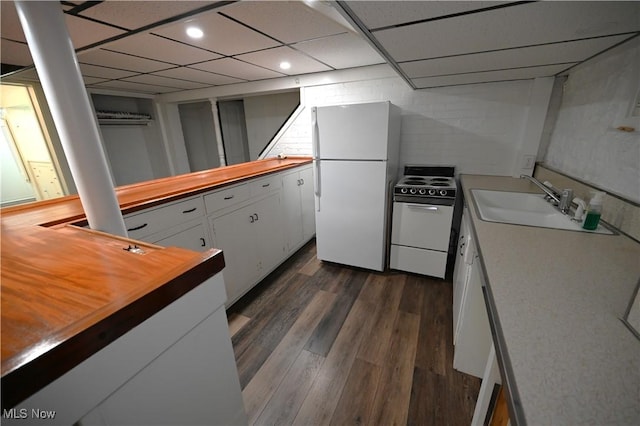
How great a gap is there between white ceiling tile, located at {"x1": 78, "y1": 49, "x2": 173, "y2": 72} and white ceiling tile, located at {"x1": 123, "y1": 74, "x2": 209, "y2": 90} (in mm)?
370

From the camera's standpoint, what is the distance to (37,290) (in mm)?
639

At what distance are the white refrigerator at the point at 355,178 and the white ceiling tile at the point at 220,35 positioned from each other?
0.73 meters

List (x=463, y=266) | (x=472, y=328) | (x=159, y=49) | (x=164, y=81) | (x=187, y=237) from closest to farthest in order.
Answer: (x=472, y=328) < (x=463, y=266) < (x=187, y=237) < (x=159, y=49) < (x=164, y=81)

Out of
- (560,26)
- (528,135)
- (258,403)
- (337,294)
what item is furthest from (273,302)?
(528,135)

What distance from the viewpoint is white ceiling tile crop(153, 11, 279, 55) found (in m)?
1.56

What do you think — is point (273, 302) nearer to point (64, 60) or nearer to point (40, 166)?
point (64, 60)

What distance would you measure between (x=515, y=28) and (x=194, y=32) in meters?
1.92

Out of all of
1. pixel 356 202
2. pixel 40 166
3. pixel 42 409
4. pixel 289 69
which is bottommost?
pixel 356 202

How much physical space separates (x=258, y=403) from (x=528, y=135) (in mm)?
3024

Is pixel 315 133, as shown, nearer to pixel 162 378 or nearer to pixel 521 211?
pixel 521 211

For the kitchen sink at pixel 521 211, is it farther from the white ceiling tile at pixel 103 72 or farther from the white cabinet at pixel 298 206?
the white ceiling tile at pixel 103 72

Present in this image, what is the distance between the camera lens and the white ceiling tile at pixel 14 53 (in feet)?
6.10

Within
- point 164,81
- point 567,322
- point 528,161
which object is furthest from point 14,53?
point 528,161

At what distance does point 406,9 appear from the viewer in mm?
925
